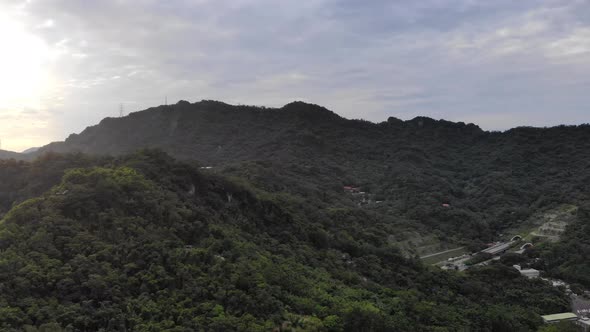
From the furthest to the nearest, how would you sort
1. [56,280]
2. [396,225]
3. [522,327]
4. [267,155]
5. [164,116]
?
[164,116], [267,155], [396,225], [522,327], [56,280]

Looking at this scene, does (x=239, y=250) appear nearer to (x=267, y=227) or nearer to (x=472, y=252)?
(x=267, y=227)

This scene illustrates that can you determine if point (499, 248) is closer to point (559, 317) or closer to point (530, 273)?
point (530, 273)

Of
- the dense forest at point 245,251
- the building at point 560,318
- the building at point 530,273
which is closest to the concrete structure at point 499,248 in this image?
the dense forest at point 245,251

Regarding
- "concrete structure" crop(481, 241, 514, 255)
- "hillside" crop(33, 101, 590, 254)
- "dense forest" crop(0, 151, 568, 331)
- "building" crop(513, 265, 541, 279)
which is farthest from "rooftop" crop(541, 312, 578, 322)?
"concrete structure" crop(481, 241, 514, 255)

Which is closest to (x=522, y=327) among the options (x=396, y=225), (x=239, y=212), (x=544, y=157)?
(x=239, y=212)

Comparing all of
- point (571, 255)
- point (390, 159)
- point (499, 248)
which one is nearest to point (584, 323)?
point (571, 255)

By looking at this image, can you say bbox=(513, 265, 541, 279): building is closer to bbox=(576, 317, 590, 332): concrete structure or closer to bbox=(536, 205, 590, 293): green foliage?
bbox=(536, 205, 590, 293): green foliage
